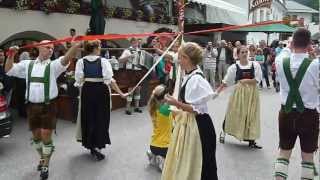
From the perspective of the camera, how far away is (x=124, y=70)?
11.6 m

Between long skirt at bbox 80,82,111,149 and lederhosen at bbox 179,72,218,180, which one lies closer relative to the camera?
lederhosen at bbox 179,72,218,180

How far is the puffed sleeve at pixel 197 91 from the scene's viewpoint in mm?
4266

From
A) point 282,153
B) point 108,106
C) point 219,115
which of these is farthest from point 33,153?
point 219,115

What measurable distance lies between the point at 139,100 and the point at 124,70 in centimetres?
81

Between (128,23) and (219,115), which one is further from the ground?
(128,23)

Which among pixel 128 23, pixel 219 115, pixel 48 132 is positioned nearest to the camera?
pixel 48 132

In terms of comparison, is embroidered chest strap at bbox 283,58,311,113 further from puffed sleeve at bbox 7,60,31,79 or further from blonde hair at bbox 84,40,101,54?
puffed sleeve at bbox 7,60,31,79

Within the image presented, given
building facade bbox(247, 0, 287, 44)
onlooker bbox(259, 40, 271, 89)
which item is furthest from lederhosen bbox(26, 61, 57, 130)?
building facade bbox(247, 0, 287, 44)

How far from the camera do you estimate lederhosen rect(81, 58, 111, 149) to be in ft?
21.7

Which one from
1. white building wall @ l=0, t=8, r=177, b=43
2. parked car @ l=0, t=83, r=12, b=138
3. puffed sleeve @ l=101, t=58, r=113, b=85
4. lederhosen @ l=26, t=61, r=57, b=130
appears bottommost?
parked car @ l=0, t=83, r=12, b=138

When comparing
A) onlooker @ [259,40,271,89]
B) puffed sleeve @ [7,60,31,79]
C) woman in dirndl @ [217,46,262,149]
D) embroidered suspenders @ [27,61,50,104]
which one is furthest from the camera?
onlooker @ [259,40,271,89]

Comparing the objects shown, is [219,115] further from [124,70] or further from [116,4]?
[116,4]

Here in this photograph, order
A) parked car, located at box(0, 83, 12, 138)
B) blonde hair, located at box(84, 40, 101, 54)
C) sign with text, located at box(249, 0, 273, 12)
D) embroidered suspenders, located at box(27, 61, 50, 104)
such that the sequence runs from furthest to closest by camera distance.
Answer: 1. sign with text, located at box(249, 0, 273, 12)
2. parked car, located at box(0, 83, 12, 138)
3. blonde hair, located at box(84, 40, 101, 54)
4. embroidered suspenders, located at box(27, 61, 50, 104)

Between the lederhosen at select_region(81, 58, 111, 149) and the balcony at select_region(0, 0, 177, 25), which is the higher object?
the balcony at select_region(0, 0, 177, 25)
